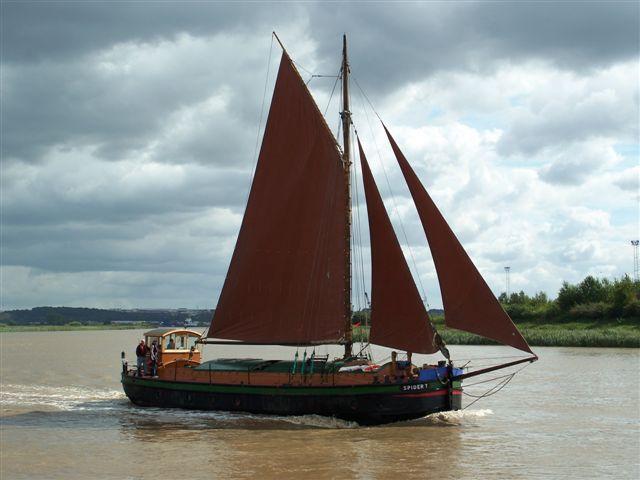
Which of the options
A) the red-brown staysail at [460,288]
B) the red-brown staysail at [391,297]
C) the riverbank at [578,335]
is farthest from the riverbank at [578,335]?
the red-brown staysail at [460,288]

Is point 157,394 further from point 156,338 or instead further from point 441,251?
point 441,251

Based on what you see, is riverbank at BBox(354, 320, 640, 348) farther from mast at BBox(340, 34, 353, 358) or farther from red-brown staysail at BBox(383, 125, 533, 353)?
red-brown staysail at BBox(383, 125, 533, 353)

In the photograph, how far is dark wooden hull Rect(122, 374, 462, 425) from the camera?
30.8m

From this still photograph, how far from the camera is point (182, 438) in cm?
2864

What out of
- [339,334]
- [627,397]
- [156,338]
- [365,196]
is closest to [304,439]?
[339,334]

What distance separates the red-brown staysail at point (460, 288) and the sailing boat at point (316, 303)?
4cm

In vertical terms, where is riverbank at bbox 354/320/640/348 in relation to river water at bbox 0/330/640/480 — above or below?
above

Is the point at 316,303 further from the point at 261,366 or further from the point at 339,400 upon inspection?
the point at 339,400

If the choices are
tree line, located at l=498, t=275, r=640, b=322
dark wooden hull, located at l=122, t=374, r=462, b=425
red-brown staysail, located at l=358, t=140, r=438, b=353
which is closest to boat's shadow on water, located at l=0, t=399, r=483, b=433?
dark wooden hull, located at l=122, t=374, r=462, b=425

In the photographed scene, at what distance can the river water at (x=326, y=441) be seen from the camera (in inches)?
928

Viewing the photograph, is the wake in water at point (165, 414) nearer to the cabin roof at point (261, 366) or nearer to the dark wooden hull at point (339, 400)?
the dark wooden hull at point (339, 400)

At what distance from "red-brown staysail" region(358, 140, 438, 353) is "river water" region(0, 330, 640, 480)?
3298 millimetres

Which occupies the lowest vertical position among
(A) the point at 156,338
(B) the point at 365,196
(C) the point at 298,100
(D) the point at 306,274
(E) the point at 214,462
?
(E) the point at 214,462

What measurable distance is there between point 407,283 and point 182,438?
33.4ft
